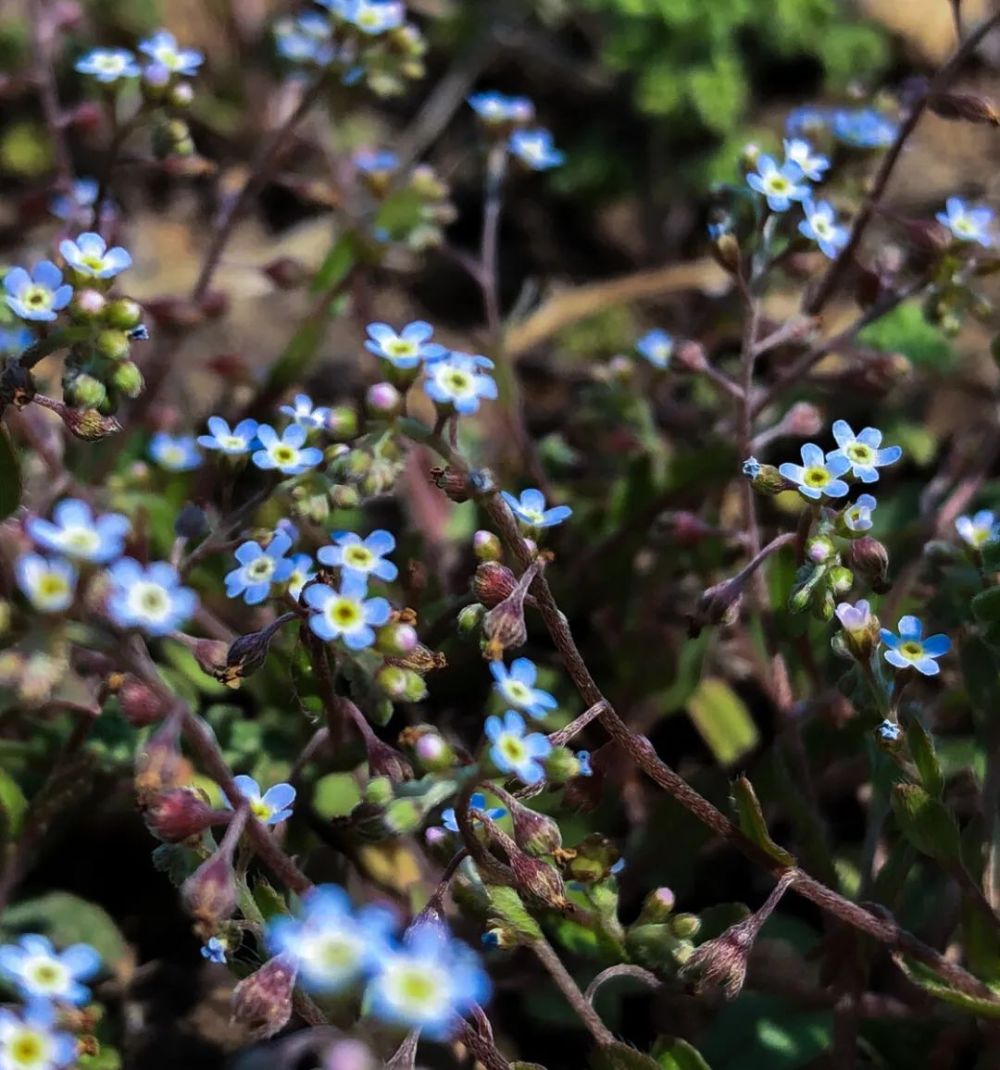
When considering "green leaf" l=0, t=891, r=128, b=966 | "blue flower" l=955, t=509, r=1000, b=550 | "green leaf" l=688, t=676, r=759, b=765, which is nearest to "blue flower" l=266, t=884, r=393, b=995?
"green leaf" l=0, t=891, r=128, b=966

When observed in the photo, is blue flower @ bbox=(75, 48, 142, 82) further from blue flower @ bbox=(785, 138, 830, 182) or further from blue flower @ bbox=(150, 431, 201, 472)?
blue flower @ bbox=(785, 138, 830, 182)

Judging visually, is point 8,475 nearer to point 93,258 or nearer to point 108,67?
point 93,258

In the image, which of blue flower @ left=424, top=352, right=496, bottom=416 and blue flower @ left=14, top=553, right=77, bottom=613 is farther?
blue flower @ left=424, top=352, right=496, bottom=416

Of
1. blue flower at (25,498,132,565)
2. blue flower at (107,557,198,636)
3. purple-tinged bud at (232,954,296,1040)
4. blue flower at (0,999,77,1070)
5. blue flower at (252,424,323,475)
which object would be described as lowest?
purple-tinged bud at (232,954,296,1040)

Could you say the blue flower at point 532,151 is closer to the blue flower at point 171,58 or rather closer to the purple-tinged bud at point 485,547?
the blue flower at point 171,58

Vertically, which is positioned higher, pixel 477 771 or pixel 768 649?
pixel 477 771

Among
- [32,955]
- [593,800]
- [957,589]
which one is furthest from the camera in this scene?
[957,589]

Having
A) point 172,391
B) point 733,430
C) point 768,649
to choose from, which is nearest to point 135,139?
point 172,391

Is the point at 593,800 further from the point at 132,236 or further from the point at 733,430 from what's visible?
the point at 132,236
